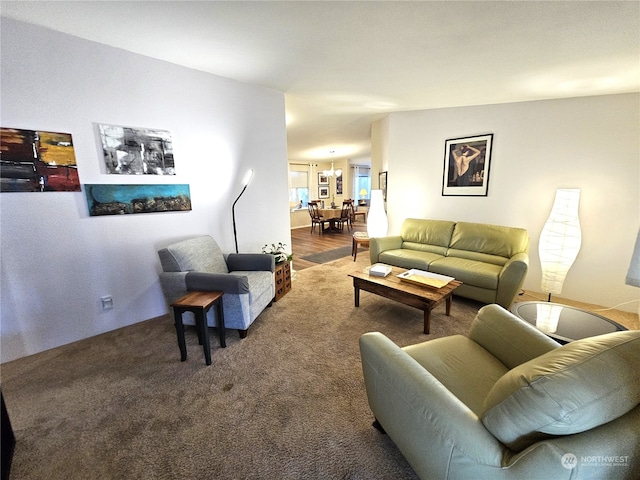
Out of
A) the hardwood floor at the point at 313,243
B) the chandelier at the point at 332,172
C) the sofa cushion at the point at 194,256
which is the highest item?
the chandelier at the point at 332,172

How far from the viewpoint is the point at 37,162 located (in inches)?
80.7

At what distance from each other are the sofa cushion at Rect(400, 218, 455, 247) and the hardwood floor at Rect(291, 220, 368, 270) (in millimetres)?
1461

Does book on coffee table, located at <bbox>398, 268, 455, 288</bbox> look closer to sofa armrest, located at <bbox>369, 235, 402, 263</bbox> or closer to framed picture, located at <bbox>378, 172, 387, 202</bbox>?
sofa armrest, located at <bbox>369, 235, 402, 263</bbox>

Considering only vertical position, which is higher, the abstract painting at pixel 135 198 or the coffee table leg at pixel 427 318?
the abstract painting at pixel 135 198

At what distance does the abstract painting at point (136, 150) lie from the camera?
7.72 ft

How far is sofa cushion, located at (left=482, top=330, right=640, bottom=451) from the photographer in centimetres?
67

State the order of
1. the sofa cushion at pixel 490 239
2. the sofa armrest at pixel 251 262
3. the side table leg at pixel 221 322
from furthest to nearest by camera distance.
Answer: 1. the sofa cushion at pixel 490 239
2. the sofa armrest at pixel 251 262
3. the side table leg at pixel 221 322

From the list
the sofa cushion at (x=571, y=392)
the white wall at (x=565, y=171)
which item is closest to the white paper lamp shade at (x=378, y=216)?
the white wall at (x=565, y=171)

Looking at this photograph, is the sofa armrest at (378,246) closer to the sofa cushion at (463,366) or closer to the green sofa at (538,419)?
the sofa cushion at (463,366)

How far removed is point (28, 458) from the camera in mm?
1331

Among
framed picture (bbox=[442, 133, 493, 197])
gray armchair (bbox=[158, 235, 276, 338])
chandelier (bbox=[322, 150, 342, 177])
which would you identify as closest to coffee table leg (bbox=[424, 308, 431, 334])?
gray armchair (bbox=[158, 235, 276, 338])

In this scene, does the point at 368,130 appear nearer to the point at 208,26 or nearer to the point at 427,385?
the point at 208,26

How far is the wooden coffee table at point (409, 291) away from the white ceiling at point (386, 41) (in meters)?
2.11

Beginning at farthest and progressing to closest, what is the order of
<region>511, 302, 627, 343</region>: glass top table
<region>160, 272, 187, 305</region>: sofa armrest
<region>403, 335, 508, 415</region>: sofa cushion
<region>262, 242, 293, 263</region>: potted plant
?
<region>262, 242, 293, 263</region>: potted plant, <region>160, 272, 187, 305</region>: sofa armrest, <region>511, 302, 627, 343</region>: glass top table, <region>403, 335, 508, 415</region>: sofa cushion
